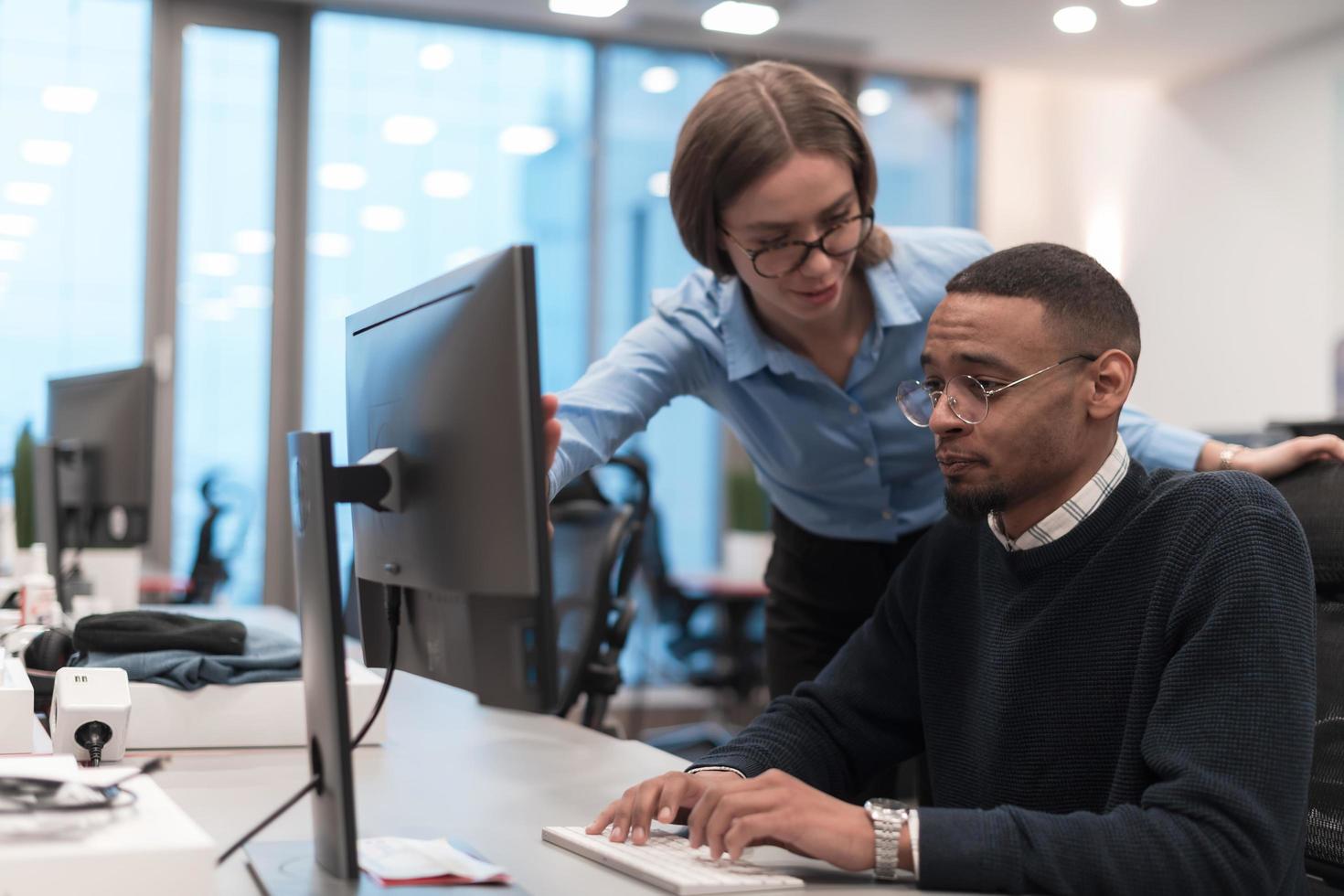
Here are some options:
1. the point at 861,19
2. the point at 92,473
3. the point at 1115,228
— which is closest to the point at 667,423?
the point at 861,19

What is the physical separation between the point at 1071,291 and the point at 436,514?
0.68 metres

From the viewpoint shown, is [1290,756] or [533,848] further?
[533,848]

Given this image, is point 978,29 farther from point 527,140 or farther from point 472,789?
point 472,789

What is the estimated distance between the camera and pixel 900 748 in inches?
59.6

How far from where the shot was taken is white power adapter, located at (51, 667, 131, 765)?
142cm

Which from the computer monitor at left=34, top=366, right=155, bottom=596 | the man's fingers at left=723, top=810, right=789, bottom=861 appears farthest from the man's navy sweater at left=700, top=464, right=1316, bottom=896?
the computer monitor at left=34, top=366, right=155, bottom=596

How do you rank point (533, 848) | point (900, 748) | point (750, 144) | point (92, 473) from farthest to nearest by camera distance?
point (92, 473) < point (750, 144) < point (900, 748) < point (533, 848)

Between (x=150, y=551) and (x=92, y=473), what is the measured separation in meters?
3.24

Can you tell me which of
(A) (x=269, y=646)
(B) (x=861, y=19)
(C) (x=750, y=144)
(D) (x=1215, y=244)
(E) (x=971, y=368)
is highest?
(B) (x=861, y=19)

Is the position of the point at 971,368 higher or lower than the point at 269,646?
higher

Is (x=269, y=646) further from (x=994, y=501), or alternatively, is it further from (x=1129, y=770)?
(x=1129, y=770)

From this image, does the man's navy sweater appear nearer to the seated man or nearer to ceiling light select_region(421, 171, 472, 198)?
the seated man

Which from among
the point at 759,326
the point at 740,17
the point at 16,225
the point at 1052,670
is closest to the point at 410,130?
the point at 740,17

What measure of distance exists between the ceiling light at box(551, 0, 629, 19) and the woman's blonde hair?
3.97 m
